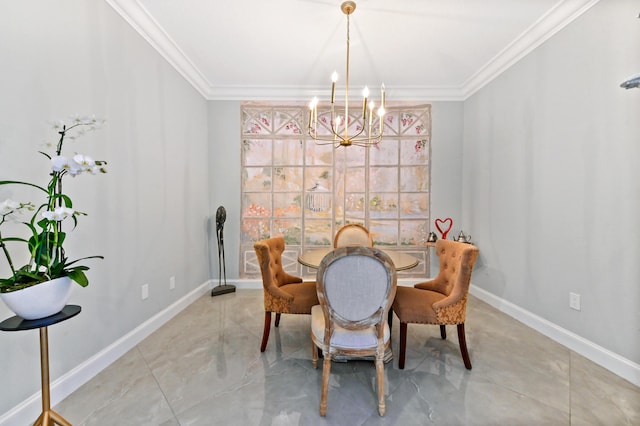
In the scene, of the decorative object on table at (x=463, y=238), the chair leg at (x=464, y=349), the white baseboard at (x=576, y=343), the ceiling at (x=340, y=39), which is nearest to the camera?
the white baseboard at (x=576, y=343)

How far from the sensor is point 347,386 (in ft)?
5.77

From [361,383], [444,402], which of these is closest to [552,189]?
[444,402]

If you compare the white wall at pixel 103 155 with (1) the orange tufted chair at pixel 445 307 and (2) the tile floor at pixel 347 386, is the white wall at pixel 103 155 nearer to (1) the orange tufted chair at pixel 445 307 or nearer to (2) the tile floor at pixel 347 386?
(2) the tile floor at pixel 347 386

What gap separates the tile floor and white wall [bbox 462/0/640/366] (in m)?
0.44

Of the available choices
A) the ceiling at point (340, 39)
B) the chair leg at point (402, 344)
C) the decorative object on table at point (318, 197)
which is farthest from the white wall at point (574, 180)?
the decorative object on table at point (318, 197)

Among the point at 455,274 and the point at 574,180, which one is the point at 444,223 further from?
the point at 455,274

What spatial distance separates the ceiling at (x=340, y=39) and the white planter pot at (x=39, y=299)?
6.91 feet

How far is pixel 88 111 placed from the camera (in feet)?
5.99

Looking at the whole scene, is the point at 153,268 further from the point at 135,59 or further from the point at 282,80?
the point at 282,80

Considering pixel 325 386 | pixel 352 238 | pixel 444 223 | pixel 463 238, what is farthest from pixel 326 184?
pixel 325 386

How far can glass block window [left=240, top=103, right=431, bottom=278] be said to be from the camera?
3785mm

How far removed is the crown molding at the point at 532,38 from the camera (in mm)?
2158

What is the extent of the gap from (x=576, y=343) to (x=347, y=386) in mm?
1896

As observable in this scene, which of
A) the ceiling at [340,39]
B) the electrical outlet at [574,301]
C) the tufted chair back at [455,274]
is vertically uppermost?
the ceiling at [340,39]
